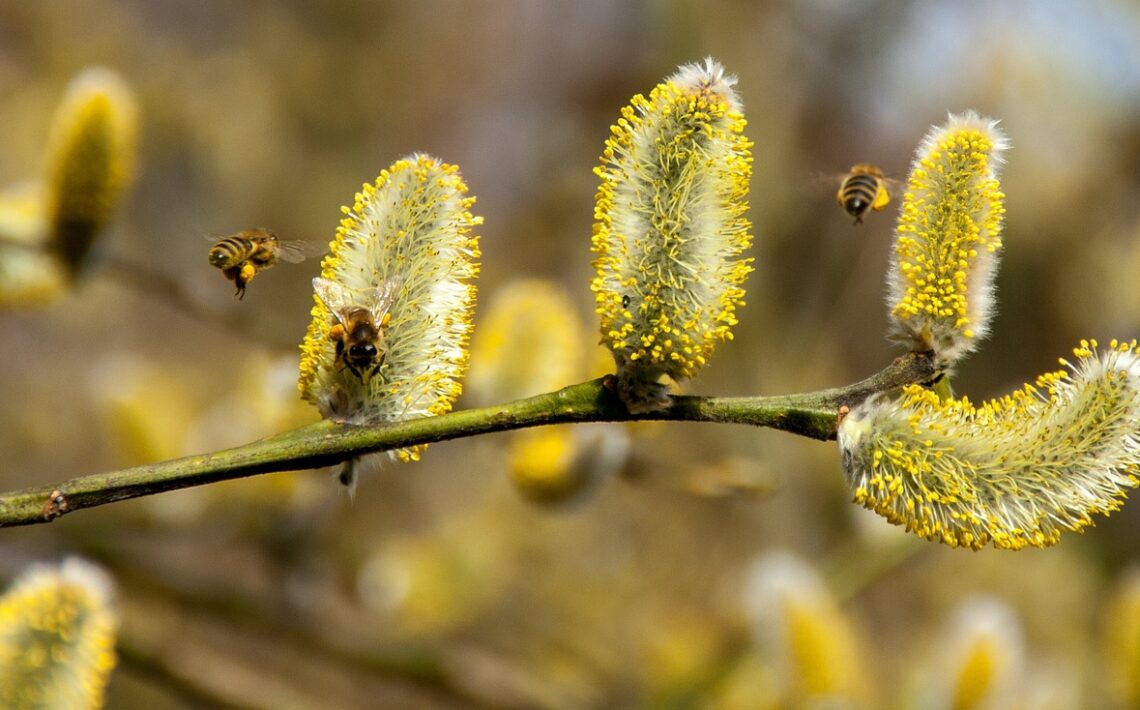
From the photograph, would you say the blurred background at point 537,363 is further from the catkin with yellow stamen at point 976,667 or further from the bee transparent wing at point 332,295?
the bee transparent wing at point 332,295

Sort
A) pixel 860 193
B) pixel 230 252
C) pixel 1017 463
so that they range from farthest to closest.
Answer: pixel 860 193 < pixel 230 252 < pixel 1017 463

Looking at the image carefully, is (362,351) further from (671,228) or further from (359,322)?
(671,228)

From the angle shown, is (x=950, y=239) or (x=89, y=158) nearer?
(x=950, y=239)

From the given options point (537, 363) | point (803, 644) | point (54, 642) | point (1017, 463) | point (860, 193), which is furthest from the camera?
point (803, 644)

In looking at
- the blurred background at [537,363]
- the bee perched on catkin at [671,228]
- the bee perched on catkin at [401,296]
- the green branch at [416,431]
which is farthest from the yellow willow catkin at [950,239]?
the blurred background at [537,363]

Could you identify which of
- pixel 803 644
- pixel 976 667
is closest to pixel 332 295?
pixel 803 644

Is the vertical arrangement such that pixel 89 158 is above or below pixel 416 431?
above
